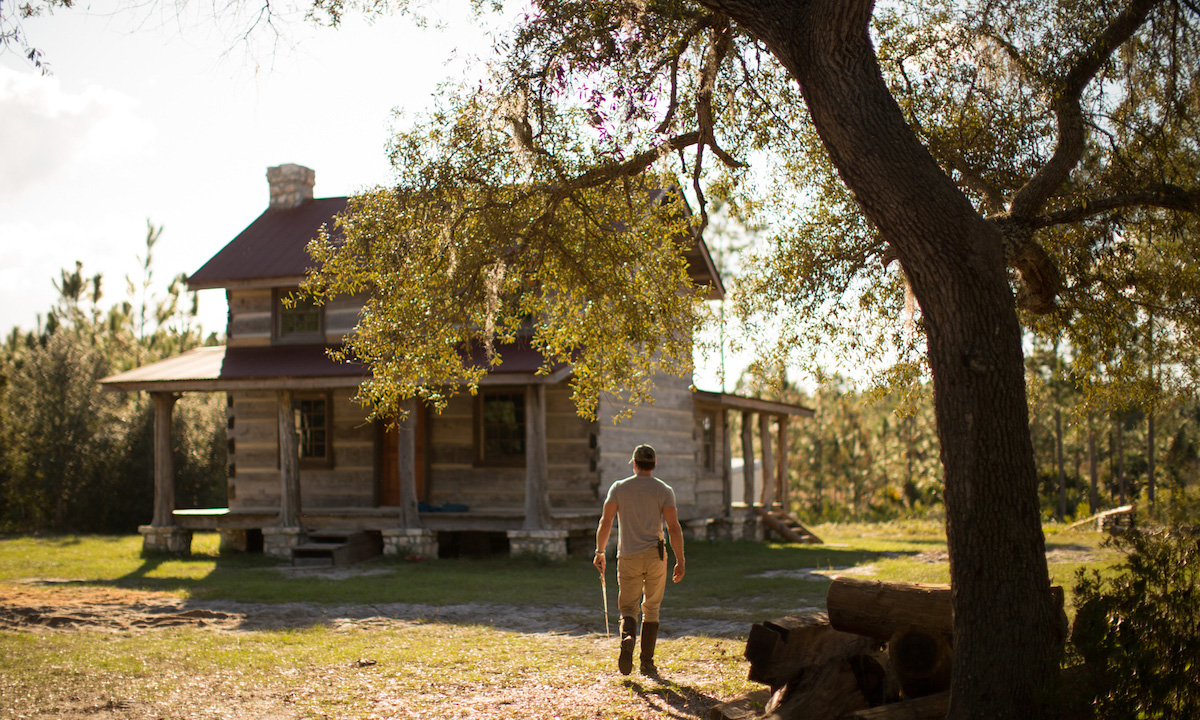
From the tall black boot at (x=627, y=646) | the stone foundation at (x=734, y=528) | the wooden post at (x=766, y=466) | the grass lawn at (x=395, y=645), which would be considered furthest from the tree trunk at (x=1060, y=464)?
the tall black boot at (x=627, y=646)

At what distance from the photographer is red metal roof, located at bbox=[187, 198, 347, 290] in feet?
61.7

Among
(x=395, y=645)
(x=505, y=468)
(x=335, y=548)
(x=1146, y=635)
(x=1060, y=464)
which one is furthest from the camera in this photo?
(x=1060, y=464)

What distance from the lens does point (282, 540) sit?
17562mm

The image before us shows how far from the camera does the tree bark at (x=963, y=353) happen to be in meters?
4.94

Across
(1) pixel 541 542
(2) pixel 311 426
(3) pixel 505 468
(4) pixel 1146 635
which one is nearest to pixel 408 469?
(3) pixel 505 468

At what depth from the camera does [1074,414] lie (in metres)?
10.7

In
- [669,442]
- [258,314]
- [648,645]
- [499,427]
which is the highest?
[258,314]

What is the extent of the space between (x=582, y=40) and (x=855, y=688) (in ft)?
19.3

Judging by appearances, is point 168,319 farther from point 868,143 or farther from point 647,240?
point 868,143

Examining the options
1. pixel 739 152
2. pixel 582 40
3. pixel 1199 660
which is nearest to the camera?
pixel 1199 660

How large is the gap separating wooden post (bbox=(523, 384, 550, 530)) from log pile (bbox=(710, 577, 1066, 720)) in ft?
33.4

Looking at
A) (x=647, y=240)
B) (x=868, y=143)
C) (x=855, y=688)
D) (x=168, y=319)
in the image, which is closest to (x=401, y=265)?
(x=647, y=240)

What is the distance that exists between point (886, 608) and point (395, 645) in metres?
5.09

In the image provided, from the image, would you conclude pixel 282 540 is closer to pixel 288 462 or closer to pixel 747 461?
pixel 288 462
